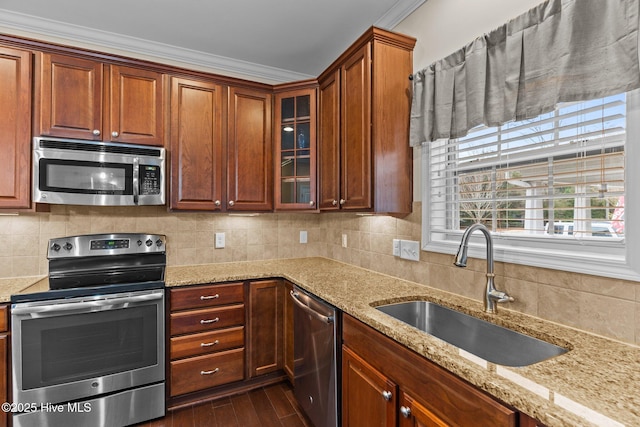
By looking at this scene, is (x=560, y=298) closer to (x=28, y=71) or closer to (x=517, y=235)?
(x=517, y=235)

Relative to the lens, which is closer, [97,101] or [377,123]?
[377,123]

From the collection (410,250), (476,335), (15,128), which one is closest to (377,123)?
(410,250)

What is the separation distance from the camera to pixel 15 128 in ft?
6.59

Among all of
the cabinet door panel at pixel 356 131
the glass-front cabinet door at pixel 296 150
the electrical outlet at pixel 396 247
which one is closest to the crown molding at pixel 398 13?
the cabinet door panel at pixel 356 131

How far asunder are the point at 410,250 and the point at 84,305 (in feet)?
6.48

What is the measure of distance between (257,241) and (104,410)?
1547mm

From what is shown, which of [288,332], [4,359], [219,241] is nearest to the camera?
[4,359]

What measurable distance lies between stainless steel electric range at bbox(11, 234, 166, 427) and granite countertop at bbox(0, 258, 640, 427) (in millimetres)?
206

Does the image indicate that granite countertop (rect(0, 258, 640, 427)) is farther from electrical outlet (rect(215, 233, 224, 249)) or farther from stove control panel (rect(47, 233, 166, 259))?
electrical outlet (rect(215, 233, 224, 249))

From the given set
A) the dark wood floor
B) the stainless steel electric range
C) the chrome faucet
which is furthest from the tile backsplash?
the dark wood floor

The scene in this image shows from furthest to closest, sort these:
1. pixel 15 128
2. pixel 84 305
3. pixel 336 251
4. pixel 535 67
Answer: pixel 336 251
pixel 15 128
pixel 84 305
pixel 535 67

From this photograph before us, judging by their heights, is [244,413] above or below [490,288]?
below

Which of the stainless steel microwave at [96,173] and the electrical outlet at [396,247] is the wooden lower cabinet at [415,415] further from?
the stainless steel microwave at [96,173]

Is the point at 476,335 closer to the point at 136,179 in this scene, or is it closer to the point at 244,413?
the point at 244,413
